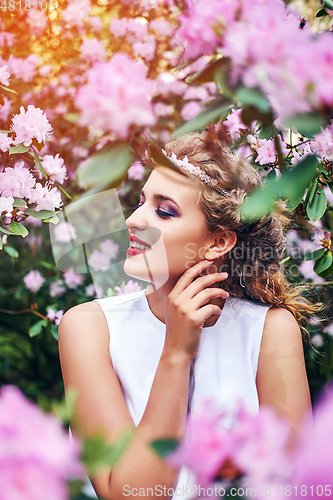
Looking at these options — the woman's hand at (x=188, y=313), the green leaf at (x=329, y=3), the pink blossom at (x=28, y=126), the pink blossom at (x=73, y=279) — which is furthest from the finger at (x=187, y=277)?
the pink blossom at (x=73, y=279)

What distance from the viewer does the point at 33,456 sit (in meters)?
0.23

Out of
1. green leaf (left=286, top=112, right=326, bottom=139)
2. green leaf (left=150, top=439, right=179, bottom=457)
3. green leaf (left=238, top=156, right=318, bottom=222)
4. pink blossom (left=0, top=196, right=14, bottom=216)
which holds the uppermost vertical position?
green leaf (left=286, top=112, right=326, bottom=139)

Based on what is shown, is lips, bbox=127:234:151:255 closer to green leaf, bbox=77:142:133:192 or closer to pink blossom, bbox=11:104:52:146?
pink blossom, bbox=11:104:52:146

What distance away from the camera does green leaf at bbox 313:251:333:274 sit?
1.10 meters

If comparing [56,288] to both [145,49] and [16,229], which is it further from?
[145,49]

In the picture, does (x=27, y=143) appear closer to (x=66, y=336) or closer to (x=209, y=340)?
(x=66, y=336)

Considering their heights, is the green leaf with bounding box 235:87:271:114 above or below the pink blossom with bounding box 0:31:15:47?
above

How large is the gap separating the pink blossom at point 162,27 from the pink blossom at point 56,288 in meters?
1.53

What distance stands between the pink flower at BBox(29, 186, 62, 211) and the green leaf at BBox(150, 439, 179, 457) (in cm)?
86

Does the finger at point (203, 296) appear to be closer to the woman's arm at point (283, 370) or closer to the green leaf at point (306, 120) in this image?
the woman's arm at point (283, 370)

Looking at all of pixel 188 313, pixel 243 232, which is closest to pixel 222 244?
pixel 243 232

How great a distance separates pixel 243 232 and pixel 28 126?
72 centimetres

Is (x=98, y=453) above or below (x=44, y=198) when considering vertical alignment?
above

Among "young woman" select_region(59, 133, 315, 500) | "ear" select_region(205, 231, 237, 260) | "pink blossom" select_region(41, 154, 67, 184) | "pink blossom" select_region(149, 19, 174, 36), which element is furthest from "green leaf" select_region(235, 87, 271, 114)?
"pink blossom" select_region(149, 19, 174, 36)
